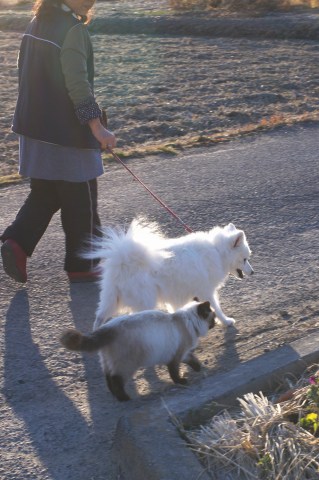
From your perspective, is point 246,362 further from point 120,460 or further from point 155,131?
point 155,131

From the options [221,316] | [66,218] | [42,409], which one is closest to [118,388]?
[42,409]

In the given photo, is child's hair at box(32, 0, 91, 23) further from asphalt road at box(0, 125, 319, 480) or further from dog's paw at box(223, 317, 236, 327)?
dog's paw at box(223, 317, 236, 327)

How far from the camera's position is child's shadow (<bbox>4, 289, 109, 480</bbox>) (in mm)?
3714

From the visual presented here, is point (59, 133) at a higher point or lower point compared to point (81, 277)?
higher

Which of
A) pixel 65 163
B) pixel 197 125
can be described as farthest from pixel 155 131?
pixel 65 163

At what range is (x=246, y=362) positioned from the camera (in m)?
4.25

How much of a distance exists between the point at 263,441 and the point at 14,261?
8.17 feet

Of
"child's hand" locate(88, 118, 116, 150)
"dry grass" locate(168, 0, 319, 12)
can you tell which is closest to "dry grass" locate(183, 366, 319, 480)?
"child's hand" locate(88, 118, 116, 150)

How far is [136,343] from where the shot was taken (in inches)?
159

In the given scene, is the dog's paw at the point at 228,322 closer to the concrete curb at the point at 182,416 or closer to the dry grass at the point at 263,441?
the concrete curb at the point at 182,416

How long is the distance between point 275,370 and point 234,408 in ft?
1.14

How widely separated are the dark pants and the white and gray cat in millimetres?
1451

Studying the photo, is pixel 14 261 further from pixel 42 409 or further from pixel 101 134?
pixel 42 409

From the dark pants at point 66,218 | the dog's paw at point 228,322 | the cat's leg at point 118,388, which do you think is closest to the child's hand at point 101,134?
the dark pants at point 66,218
